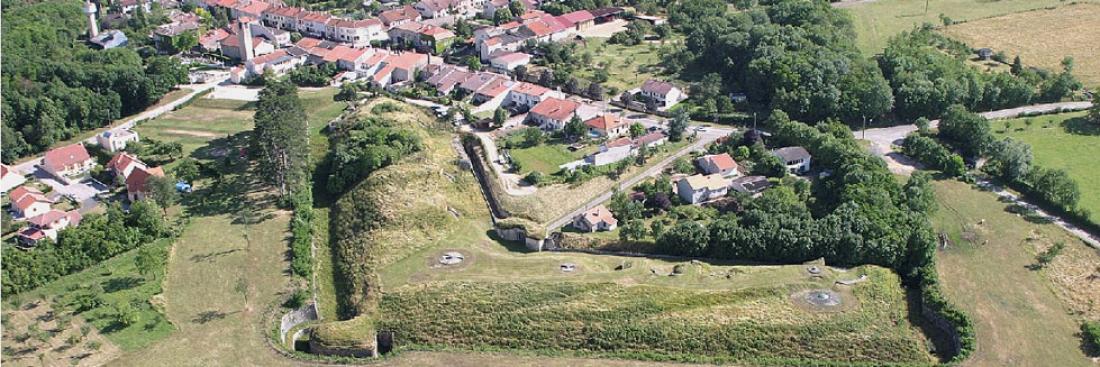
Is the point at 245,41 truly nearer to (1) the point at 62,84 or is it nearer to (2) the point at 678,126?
(1) the point at 62,84

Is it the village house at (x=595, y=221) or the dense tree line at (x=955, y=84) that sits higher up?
the dense tree line at (x=955, y=84)

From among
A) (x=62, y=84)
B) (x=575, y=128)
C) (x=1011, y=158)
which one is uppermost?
(x=1011, y=158)

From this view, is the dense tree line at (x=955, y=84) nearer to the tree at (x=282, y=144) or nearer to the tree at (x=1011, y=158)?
the tree at (x=1011, y=158)

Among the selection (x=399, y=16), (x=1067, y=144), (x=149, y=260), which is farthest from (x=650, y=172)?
(x=399, y=16)

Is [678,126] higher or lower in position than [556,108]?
higher

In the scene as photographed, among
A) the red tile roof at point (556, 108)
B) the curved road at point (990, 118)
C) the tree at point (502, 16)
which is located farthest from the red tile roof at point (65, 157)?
the curved road at point (990, 118)

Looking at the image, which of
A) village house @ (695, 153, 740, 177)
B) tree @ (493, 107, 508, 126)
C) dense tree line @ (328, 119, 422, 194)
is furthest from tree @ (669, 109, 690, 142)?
dense tree line @ (328, 119, 422, 194)

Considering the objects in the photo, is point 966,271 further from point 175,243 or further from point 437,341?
point 175,243
